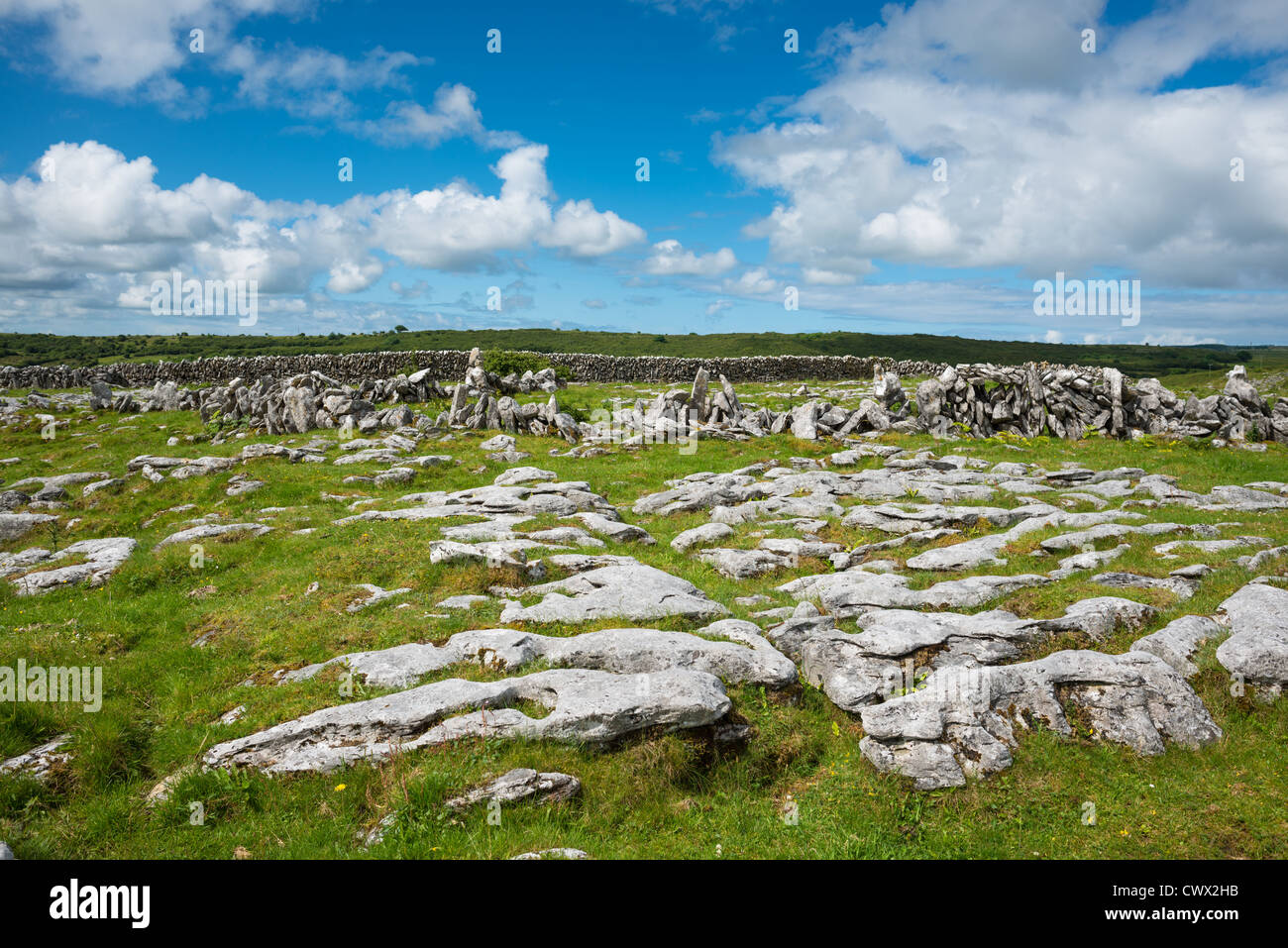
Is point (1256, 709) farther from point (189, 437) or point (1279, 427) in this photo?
point (189, 437)

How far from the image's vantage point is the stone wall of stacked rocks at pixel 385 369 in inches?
2712

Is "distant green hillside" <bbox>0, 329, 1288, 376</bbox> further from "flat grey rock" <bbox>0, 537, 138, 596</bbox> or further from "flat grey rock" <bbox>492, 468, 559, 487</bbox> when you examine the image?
"flat grey rock" <bbox>0, 537, 138, 596</bbox>

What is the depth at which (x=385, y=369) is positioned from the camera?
6931cm

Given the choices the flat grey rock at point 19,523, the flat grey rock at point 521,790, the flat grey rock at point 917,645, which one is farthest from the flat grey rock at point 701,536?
the flat grey rock at point 19,523

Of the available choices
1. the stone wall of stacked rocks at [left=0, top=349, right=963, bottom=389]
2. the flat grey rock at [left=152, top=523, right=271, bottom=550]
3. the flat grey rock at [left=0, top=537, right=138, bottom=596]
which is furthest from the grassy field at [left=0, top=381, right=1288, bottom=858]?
the stone wall of stacked rocks at [left=0, top=349, right=963, bottom=389]

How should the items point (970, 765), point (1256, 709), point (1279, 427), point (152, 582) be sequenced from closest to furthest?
point (970, 765), point (1256, 709), point (152, 582), point (1279, 427)

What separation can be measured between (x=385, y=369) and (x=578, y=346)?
72.6 m

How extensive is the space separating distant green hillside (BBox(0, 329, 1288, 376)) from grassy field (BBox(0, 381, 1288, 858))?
103822 millimetres

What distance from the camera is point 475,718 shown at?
34.7 feet

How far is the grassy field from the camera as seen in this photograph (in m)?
8.88

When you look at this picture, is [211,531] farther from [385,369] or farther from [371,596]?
[385,369]

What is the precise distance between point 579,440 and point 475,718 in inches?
1183

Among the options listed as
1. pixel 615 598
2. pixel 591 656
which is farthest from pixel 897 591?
pixel 591 656

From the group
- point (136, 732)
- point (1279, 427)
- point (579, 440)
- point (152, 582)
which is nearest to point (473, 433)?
point (579, 440)
